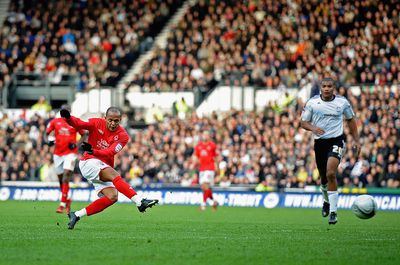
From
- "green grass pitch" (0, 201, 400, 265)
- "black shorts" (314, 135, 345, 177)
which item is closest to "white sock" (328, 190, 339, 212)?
"green grass pitch" (0, 201, 400, 265)

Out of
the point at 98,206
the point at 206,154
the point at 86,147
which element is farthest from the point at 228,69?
the point at 86,147

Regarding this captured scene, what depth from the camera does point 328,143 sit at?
18.8 meters

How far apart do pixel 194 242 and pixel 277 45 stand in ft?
78.4

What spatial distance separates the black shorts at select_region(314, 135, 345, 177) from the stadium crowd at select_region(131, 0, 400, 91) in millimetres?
15396

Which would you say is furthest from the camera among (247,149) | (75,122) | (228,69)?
(228,69)

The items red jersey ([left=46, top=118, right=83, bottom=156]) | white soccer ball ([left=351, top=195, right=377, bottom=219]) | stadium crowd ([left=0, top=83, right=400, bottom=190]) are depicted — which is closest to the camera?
white soccer ball ([left=351, top=195, right=377, bottom=219])

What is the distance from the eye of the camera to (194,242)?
1438cm

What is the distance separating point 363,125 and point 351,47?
4.13 meters

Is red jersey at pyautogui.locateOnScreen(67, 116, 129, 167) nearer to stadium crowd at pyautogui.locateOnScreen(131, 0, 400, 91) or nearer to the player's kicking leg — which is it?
the player's kicking leg

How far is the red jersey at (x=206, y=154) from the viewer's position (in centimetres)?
3006

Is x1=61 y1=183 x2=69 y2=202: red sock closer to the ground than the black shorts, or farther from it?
closer to the ground

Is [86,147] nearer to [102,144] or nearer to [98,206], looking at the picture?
[102,144]

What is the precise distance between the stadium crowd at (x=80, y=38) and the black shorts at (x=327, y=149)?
23.0 m

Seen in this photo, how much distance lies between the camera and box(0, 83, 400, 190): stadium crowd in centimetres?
3162
